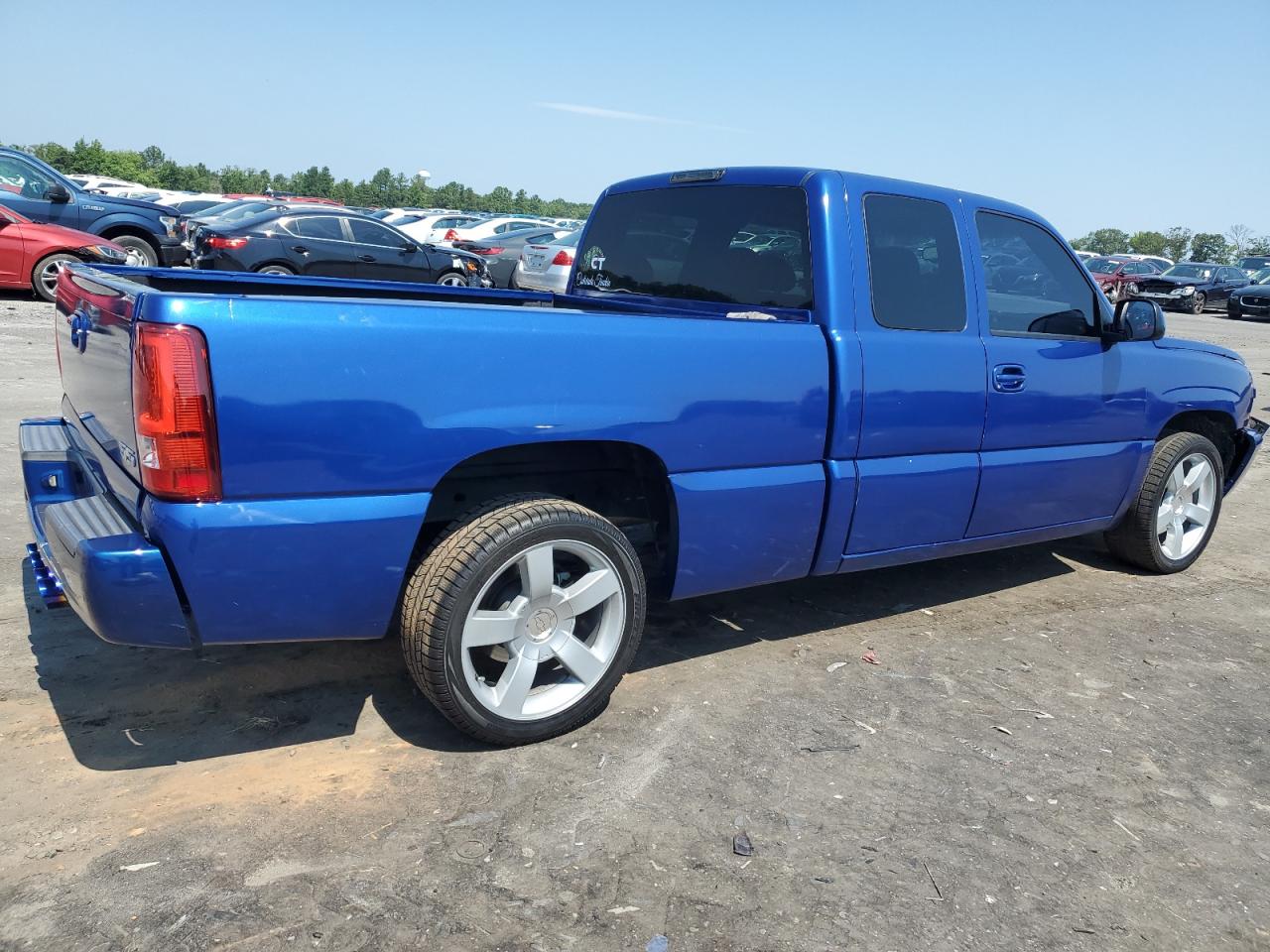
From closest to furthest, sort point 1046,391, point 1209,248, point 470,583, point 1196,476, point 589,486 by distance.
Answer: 1. point 470,583
2. point 589,486
3. point 1046,391
4. point 1196,476
5. point 1209,248

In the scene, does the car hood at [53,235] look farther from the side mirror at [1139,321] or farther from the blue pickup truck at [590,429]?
the side mirror at [1139,321]

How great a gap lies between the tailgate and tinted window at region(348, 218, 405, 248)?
37.6ft

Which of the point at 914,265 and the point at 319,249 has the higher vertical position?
the point at 914,265

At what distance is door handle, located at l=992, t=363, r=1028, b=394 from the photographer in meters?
4.08

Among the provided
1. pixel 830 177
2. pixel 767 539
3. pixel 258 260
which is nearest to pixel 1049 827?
pixel 767 539

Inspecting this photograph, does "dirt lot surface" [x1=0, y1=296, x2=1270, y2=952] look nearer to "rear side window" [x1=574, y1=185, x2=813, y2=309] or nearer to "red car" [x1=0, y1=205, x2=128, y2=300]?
"rear side window" [x1=574, y1=185, x2=813, y2=309]

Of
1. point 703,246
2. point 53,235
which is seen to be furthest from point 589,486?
point 53,235

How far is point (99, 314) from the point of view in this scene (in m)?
2.95

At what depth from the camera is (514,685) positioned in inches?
122

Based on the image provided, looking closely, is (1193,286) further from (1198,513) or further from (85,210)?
(85,210)

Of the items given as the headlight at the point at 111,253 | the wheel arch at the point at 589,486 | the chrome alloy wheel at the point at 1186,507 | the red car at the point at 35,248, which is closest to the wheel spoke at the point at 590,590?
the wheel arch at the point at 589,486

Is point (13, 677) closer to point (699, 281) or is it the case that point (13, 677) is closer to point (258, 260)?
point (699, 281)

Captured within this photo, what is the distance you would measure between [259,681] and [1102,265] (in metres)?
33.8

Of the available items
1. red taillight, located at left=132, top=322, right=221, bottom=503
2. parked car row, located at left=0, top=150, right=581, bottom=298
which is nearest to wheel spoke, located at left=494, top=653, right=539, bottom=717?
red taillight, located at left=132, top=322, right=221, bottom=503
